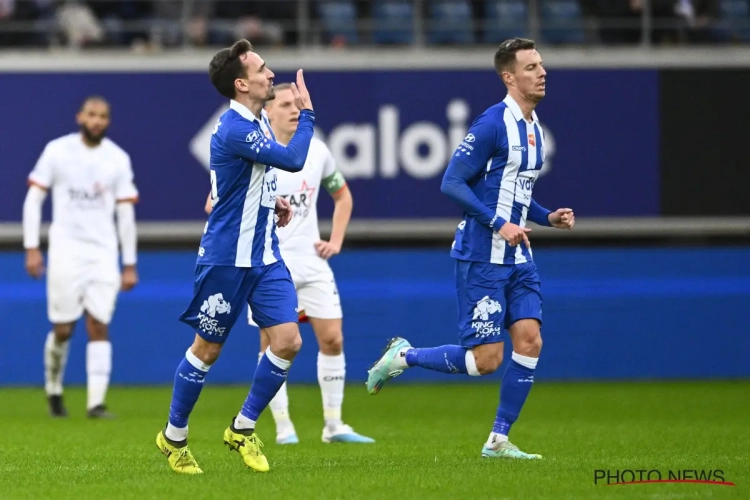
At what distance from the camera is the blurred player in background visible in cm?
891

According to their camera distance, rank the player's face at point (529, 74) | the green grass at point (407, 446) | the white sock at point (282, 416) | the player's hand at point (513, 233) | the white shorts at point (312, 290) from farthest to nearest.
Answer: the white shorts at point (312, 290)
the white sock at point (282, 416)
the player's face at point (529, 74)
the player's hand at point (513, 233)
the green grass at point (407, 446)

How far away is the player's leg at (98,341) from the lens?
36.2 feet

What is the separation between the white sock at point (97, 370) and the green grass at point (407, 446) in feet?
1.01

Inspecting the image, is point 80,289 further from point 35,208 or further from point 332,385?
point 332,385

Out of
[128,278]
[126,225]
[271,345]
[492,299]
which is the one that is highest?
[492,299]

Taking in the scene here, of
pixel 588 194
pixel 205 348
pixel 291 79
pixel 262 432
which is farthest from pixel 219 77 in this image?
pixel 588 194

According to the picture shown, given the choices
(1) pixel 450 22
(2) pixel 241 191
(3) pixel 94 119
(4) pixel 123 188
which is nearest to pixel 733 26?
(1) pixel 450 22

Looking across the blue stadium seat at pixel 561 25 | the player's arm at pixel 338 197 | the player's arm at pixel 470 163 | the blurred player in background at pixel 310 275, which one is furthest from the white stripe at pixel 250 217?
the blue stadium seat at pixel 561 25

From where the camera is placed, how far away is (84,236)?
11180 millimetres

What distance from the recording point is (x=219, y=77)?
6945mm

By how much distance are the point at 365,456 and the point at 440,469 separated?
0.94 m

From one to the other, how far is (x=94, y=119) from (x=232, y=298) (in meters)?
4.64

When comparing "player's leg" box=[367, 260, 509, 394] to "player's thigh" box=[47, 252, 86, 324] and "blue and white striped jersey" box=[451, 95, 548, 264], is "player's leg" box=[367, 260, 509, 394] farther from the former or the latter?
"player's thigh" box=[47, 252, 86, 324]

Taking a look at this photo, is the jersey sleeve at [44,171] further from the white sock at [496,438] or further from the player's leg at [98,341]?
the white sock at [496,438]
